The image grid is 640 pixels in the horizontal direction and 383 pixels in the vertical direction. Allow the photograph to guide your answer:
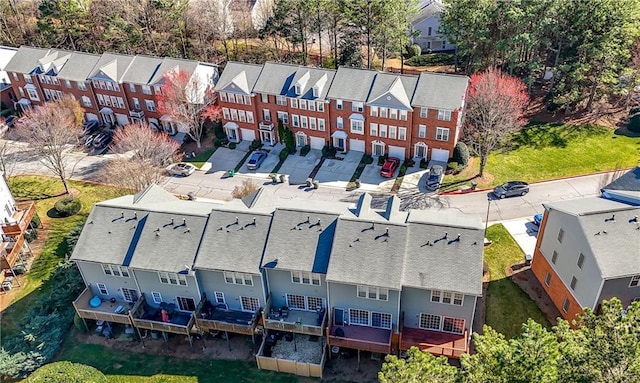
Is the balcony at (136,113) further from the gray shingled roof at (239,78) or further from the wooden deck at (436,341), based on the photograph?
the wooden deck at (436,341)

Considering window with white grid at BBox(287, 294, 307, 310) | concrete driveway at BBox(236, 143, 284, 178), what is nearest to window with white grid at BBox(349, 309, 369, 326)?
window with white grid at BBox(287, 294, 307, 310)

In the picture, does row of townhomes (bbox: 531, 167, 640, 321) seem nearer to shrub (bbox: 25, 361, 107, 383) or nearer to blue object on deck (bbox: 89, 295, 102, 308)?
shrub (bbox: 25, 361, 107, 383)

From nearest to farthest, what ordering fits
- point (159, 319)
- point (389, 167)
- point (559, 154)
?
point (159, 319) < point (389, 167) < point (559, 154)

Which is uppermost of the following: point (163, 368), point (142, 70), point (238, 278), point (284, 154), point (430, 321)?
point (142, 70)

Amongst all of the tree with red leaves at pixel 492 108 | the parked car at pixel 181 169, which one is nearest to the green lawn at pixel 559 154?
the tree with red leaves at pixel 492 108

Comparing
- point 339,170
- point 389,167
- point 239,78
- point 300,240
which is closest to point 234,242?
point 300,240

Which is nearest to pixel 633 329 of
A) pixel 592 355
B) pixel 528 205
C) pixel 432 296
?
Answer: pixel 592 355

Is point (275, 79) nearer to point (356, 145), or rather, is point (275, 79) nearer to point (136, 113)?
point (356, 145)
